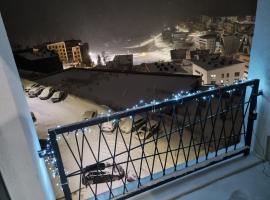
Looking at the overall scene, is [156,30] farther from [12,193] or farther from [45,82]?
[12,193]

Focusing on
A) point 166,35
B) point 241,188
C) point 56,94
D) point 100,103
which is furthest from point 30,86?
point 166,35

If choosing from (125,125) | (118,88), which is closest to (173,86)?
(118,88)

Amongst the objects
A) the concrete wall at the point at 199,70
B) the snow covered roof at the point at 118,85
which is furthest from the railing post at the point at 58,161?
the concrete wall at the point at 199,70

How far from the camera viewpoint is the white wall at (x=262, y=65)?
1886 mm

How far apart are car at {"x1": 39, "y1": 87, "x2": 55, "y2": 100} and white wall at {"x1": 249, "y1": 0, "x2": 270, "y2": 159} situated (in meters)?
4.81

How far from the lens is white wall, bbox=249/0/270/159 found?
1.89 m

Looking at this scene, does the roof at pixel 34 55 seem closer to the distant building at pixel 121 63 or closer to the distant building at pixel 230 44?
the distant building at pixel 121 63

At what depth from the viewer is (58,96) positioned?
19.1 feet

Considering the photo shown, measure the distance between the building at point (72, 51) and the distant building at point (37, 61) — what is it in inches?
291

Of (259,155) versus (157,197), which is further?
(259,155)

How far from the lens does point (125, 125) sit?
4734 mm

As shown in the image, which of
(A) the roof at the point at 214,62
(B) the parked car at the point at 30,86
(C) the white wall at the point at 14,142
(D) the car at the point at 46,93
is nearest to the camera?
(C) the white wall at the point at 14,142

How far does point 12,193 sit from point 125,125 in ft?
10.9

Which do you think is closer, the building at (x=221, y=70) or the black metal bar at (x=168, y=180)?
the black metal bar at (x=168, y=180)
